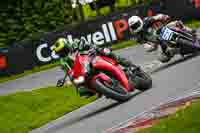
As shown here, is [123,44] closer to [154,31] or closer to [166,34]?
[154,31]

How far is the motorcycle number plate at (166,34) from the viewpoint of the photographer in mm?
21766

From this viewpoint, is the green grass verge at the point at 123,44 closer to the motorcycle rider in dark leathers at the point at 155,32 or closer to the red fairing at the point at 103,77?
the motorcycle rider in dark leathers at the point at 155,32

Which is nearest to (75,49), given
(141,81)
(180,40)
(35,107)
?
(141,81)

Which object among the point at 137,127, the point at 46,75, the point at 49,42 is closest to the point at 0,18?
the point at 49,42

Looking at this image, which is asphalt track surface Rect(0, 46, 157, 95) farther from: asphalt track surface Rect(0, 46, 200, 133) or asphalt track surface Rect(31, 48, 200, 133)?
asphalt track surface Rect(31, 48, 200, 133)

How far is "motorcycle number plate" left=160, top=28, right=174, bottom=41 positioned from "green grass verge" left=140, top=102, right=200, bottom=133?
398 inches

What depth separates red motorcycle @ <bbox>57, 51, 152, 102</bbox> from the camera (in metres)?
16.8

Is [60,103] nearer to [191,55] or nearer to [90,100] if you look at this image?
[90,100]

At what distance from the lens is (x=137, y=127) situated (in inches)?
514

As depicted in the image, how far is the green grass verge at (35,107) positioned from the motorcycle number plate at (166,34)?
3.23 m

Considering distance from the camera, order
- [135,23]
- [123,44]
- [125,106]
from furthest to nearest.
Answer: [123,44]
[135,23]
[125,106]

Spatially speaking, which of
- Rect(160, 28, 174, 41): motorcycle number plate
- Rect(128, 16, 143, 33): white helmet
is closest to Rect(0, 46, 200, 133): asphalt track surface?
Rect(160, 28, 174, 41): motorcycle number plate

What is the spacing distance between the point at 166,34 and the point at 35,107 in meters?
4.56

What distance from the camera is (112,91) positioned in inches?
658
